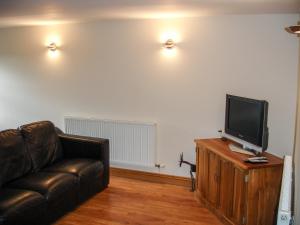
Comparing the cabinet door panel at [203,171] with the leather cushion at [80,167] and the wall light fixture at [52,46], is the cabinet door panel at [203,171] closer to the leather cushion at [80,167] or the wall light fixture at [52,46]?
the leather cushion at [80,167]

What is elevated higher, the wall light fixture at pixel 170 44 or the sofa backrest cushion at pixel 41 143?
the wall light fixture at pixel 170 44

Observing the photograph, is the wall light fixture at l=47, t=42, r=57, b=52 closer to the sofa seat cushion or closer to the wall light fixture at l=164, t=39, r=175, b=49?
the wall light fixture at l=164, t=39, r=175, b=49

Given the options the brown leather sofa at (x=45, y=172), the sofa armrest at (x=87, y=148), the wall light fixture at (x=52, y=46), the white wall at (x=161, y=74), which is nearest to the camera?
the brown leather sofa at (x=45, y=172)

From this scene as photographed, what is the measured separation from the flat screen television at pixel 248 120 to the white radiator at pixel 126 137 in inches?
44.3

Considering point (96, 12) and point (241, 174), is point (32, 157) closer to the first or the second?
point (96, 12)

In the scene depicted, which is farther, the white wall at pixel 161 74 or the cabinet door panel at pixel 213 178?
the white wall at pixel 161 74

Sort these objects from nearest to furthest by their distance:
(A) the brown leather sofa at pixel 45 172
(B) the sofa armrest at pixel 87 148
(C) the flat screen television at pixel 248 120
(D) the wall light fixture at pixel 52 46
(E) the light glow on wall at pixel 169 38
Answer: (A) the brown leather sofa at pixel 45 172 → (C) the flat screen television at pixel 248 120 → (B) the sofa armrest at pixel 87 148 → (E) the light glow on wall at pixel 169 38 → (D) the wall light fixture at pixel 52 46

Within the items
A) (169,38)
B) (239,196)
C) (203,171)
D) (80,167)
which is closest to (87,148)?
(80,167)

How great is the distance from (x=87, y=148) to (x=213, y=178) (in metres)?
1.60

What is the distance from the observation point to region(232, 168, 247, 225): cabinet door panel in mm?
2795

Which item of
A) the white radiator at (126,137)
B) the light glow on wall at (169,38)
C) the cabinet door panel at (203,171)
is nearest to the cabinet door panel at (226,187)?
the cabinet door panel at (203,171)

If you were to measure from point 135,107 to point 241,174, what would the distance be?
1.95 metres

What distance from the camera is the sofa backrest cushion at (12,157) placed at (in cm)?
307

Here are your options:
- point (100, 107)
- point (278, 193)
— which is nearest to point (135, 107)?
point (100, 107)
